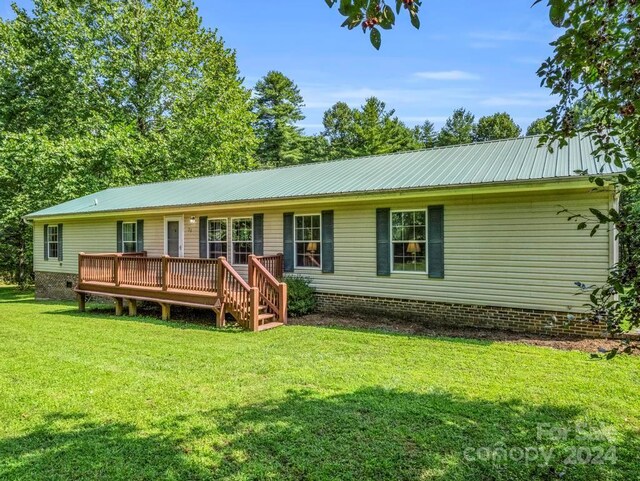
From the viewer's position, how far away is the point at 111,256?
11.8m

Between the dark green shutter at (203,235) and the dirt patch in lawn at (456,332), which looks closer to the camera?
the dirt patch in lawn at (456,332)

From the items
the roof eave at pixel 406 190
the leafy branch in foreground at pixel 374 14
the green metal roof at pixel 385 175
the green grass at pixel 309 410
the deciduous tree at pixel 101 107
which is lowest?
the green grass at pixel 309 410

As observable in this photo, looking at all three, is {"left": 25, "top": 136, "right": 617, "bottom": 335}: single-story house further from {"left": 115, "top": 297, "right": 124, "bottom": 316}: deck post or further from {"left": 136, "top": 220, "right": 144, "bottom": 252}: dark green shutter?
{"left": 115, "top": 297, "right": 124, "bottom": 316}: deck post

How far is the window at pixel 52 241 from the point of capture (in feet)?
57.3

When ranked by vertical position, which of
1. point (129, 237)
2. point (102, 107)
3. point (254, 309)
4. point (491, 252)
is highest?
point (102, 107)

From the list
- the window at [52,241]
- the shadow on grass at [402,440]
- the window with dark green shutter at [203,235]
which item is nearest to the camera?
the shadow on grass at [402,440]

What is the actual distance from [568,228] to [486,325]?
244cm

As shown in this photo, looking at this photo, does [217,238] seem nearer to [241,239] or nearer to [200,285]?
[241,239]

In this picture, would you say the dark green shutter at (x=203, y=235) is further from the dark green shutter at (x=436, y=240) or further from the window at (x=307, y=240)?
the dark green shutter at (x=436, y=240)

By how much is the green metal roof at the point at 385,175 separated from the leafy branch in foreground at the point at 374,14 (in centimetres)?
410

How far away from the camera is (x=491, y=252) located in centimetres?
838

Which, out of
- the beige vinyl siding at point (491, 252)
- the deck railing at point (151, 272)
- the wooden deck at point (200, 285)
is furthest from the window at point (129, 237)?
the beige vinyl siding at point (491, 252)

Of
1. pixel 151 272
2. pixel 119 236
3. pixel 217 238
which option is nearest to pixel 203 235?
pixel 217 238

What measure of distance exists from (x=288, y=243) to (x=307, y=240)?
0.56 meters
